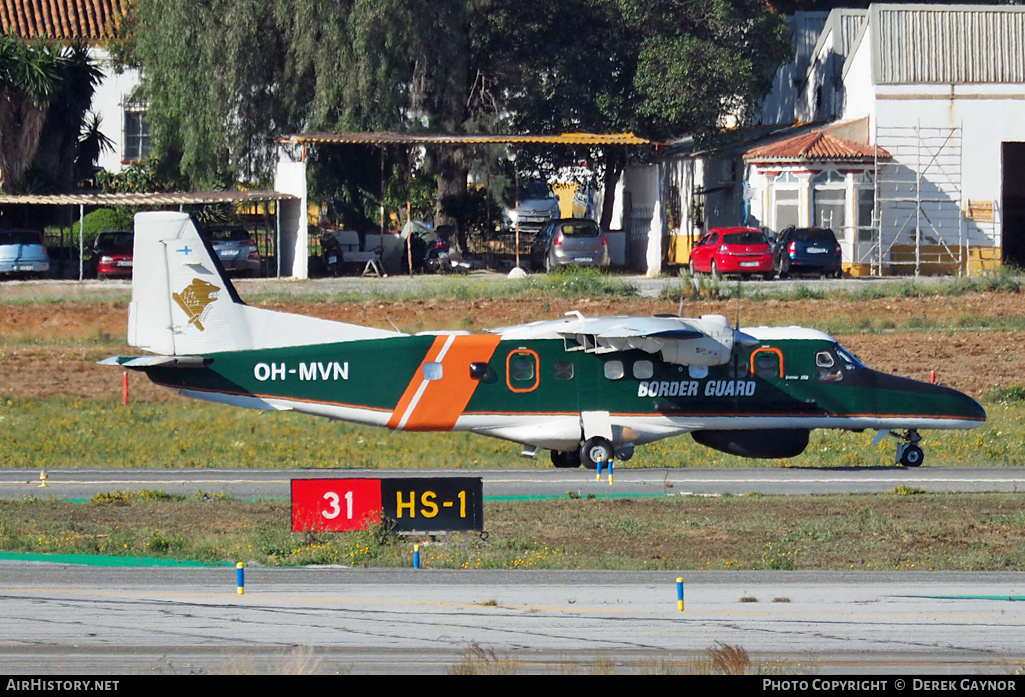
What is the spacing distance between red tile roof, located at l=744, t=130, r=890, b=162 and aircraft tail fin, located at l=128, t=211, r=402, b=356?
31975 mm

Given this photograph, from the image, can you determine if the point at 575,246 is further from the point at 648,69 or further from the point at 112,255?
the point at 112,255

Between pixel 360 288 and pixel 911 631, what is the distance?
3569cm

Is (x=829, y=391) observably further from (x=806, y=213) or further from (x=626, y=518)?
(x=806, y=213)

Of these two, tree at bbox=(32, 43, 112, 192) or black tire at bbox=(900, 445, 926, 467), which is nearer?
black tire at bbox=(900, 445, 926, 467)

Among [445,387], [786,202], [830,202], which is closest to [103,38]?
[786,202]

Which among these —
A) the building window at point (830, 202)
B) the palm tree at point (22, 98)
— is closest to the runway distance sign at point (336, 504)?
the building window at point (830, 202)

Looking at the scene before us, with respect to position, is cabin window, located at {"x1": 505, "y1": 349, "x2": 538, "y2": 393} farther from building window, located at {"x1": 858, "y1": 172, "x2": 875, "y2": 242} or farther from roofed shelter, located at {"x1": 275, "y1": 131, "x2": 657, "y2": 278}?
building window, located at {"x1": 858, "y1": 172, "x2": 875, "y2": 242}

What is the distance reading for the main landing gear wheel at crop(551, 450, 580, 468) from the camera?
25953 mm

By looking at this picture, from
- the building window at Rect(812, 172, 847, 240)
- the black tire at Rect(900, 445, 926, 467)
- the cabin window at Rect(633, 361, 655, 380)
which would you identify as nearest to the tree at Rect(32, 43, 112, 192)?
the building window at Rect(812, 172, 847, 240)

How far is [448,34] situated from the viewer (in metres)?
56.3

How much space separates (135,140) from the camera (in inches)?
2731

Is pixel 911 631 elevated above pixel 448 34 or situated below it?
below
